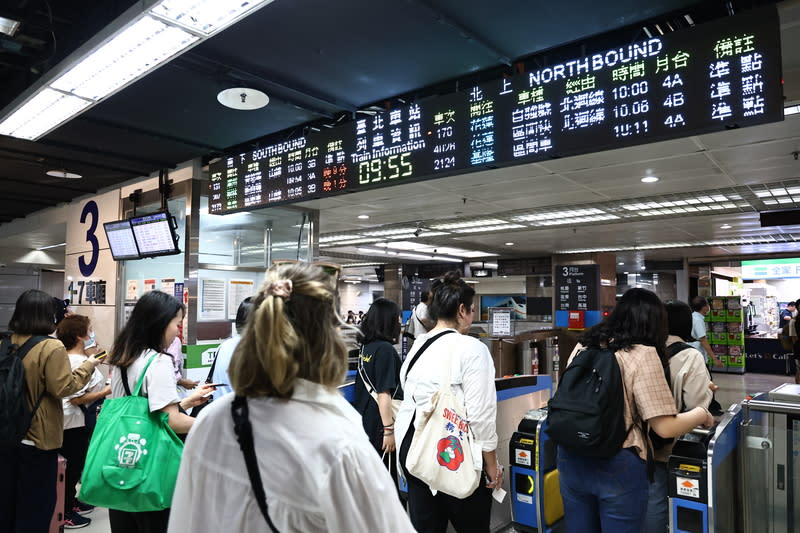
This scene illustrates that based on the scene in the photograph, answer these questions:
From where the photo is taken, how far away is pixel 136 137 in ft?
17.9

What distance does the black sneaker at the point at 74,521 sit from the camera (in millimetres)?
3779

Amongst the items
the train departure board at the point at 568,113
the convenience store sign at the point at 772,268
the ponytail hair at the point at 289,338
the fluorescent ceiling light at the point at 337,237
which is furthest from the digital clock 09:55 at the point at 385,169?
the convenience store sign at the point at 772,268

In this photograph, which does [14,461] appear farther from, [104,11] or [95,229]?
[95,229]

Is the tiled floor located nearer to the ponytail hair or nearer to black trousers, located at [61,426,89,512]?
black trousers, located at [61,426,89,512]

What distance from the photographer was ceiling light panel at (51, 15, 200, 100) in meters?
2.92

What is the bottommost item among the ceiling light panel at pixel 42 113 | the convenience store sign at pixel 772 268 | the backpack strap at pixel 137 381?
the backpack strap at pixel 137 381

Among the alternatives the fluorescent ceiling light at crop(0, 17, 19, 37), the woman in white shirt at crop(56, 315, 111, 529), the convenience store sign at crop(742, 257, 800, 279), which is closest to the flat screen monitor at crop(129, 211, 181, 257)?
→ the woman in white shirt at crop(56, 315, 111, 529)

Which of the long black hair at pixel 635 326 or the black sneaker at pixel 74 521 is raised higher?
the long black hair at pixel 635 326

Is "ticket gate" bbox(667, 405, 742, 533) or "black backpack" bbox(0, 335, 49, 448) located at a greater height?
"black backpack" bbox(0, 335, 49, 448)

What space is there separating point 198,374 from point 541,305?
26.2 feet

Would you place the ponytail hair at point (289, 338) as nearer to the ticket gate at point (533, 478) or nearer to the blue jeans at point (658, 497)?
the blue jeans at point (658, 497)

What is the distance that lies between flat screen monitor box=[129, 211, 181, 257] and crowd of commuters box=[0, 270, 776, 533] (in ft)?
6.16

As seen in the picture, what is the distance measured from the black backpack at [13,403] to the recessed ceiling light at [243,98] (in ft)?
8.09

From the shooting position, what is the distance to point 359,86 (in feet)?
14.2
